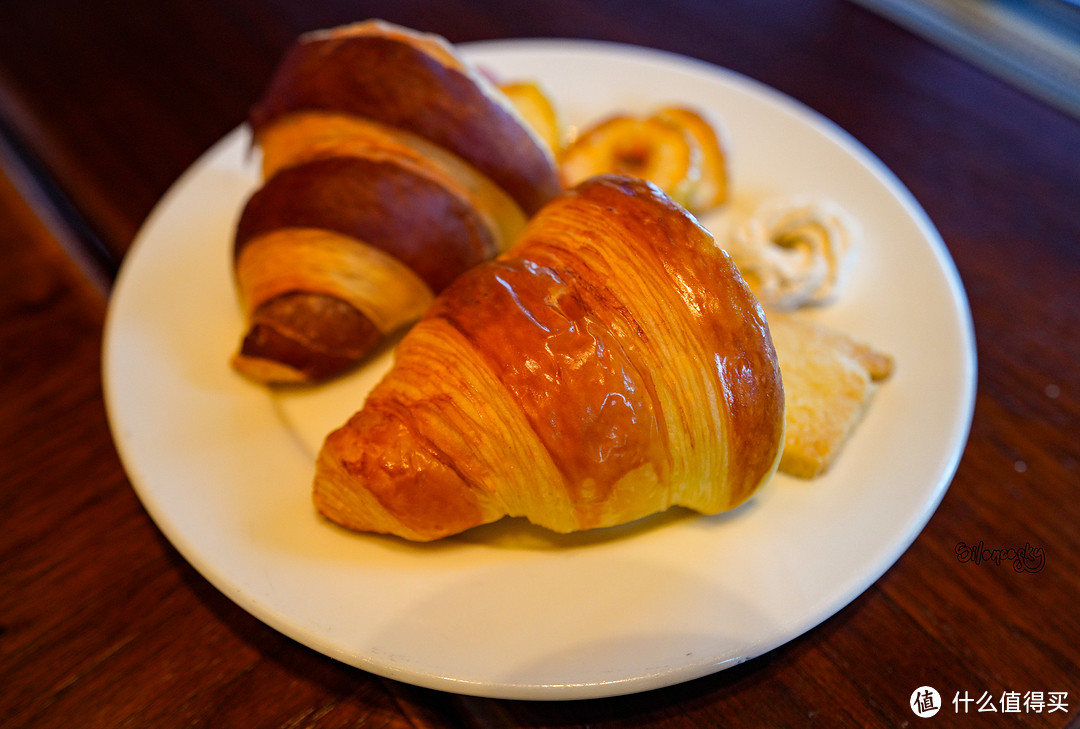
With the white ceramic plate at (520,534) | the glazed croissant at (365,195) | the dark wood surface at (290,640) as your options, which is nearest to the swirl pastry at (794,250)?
the white ceramic plate at (520,534)

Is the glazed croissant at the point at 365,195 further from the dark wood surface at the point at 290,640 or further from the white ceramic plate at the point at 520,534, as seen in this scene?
the dark wood surface at the point at 290,640

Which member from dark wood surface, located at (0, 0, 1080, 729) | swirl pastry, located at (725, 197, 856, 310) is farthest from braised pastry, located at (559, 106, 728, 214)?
dark wood surface, located at (0, 0, 1080, 729)

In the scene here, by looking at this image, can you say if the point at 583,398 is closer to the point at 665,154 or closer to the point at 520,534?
the point at 520,534

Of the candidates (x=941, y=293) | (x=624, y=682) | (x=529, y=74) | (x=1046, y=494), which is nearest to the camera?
(x=624, y=682)

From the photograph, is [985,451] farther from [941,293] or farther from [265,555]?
[265,555]

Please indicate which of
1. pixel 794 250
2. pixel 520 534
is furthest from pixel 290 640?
pixel 794 250

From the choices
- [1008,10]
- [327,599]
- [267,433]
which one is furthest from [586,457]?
[1008,10]
